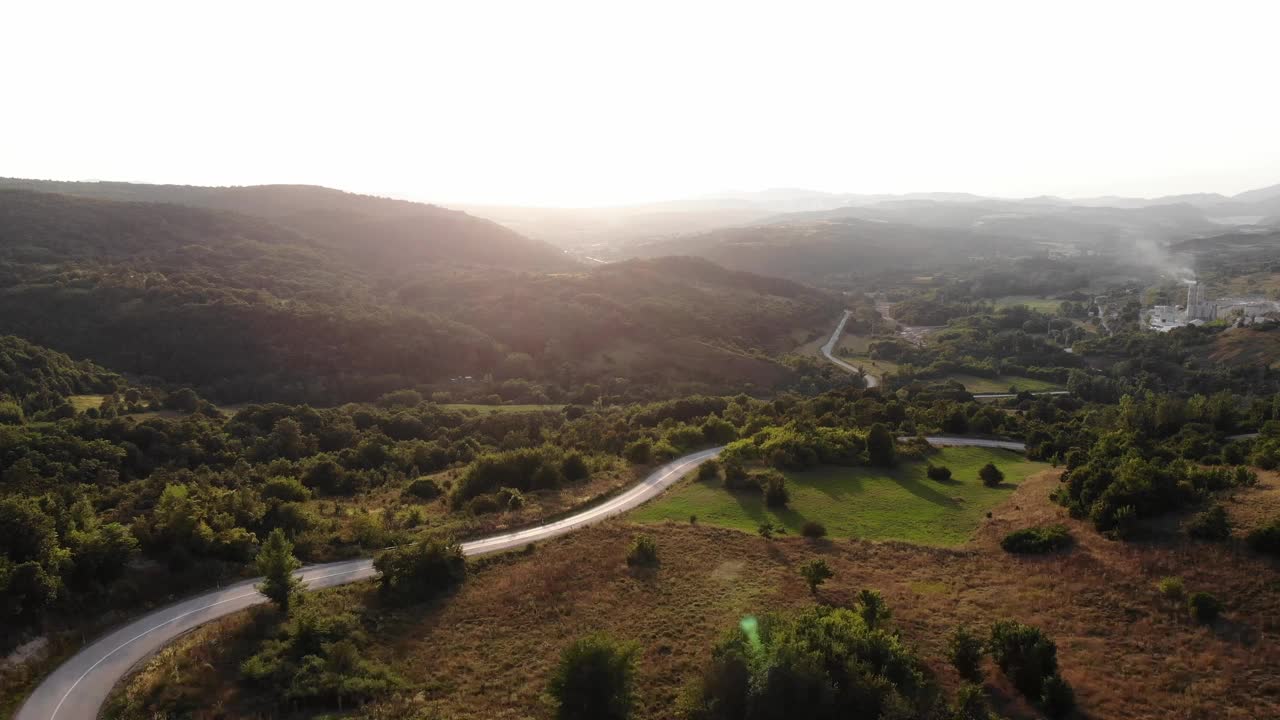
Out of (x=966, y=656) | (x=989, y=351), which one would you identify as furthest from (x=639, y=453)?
(x=989, y=351)

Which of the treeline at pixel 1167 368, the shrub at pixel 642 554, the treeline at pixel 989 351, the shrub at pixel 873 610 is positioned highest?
the shrub at pixel 873 610

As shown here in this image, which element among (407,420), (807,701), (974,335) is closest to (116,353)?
(407,420)

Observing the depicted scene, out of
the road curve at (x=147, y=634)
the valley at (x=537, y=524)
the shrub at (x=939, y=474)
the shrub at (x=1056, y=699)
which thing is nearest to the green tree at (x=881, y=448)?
the valley at (x=537, y=524)

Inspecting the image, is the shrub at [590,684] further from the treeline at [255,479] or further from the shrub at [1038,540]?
the shrub at [1038,540]

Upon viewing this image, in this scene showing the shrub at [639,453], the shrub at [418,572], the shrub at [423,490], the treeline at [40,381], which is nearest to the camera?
the shrub at [418,572]

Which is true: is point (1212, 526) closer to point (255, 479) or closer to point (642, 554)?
point (642, 554)

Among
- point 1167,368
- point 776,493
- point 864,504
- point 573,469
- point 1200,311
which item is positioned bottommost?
point 1167,368

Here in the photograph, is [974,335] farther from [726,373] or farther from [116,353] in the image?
[116,353]
